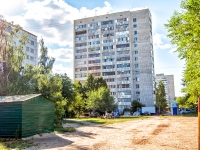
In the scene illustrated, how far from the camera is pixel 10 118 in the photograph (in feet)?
59.8

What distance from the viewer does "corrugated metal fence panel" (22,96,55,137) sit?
60.0 ft

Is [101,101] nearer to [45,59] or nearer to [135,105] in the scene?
[45,59]

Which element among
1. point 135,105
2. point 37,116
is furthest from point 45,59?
point 135,105

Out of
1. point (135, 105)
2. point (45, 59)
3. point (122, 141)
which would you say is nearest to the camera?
point (122, 141)

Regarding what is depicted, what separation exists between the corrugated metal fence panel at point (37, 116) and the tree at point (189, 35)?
13.2m

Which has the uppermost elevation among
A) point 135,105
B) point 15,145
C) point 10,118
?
point 10,118

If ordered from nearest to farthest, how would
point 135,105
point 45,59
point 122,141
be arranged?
point 122,141, point 45,59, point 135,105

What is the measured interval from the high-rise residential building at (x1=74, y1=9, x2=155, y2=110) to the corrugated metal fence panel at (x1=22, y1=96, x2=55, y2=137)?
211 feet

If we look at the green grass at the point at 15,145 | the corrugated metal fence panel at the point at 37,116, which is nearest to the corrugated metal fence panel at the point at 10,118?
the corrugated metal fence panel at the point at 37,116

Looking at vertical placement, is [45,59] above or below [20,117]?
above

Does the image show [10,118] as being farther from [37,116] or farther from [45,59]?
[45,59]

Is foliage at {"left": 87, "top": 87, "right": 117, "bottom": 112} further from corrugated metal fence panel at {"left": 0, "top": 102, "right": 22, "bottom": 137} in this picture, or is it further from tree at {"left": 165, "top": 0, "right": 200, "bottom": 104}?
corrugated metal fence panel at {"left": 0, "top": 102, "right": 22, "bottom": 137}

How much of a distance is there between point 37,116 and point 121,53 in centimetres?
7175

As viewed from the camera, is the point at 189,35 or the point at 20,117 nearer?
the point at 20,117
